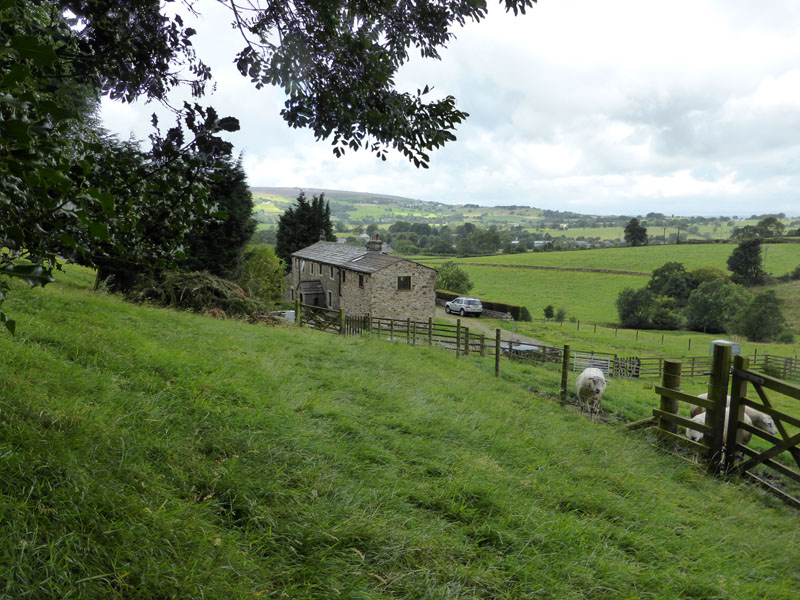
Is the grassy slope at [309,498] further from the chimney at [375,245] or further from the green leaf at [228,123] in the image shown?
the chimney at [375,245]

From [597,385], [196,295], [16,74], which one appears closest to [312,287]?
[196,295]

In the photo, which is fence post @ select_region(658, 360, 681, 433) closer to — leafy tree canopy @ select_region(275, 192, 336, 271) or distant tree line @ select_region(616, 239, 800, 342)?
leafy tree canopy @ select_region(275, 192, 336, 271)

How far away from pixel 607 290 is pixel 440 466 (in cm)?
6964

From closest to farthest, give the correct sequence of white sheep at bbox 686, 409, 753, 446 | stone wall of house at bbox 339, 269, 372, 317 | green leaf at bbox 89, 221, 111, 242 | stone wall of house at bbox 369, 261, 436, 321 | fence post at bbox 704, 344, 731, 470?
green leaf at bbox 89, 221, 111, 242
fence post at bbox 704, 344, 731, 470
white sheep at bbox 686, 409, 753, 446
stone wall of house at bbox 369, 261, 436, 321
stone wall of house at bbox 339, 269, 372, 317

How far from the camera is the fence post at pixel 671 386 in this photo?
7086 mm

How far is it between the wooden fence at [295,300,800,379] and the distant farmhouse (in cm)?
188

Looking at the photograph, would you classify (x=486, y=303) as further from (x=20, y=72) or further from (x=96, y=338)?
(x=20, y=72)

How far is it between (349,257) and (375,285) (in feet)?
17.5

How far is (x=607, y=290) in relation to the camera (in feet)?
222

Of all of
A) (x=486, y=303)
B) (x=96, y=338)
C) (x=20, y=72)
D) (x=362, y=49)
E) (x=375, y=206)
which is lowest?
(x=486, y=303)

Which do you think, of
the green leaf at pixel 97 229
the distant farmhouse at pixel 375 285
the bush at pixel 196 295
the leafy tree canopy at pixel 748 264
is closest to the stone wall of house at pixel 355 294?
the distant farmhouse at pixel 375 285

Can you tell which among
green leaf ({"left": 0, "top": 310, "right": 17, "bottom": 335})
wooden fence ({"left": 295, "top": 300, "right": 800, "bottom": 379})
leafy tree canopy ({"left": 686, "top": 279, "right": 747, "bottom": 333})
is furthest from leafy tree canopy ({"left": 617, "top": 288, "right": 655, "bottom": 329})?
green leaf ({"left": 0, "top": 310, "right": 17, "bottom": 335})

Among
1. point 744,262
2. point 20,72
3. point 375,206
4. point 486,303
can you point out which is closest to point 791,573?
point 20,72

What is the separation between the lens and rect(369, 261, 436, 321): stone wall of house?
3023cm
